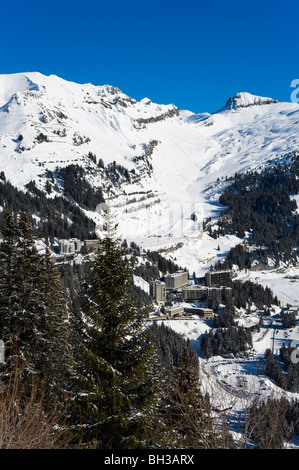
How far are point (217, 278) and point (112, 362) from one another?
9637 cm

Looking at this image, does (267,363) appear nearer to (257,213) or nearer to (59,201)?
(59,201)

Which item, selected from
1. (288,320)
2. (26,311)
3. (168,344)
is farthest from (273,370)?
(26,311)

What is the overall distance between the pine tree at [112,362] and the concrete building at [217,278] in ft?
305

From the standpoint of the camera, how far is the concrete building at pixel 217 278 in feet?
336

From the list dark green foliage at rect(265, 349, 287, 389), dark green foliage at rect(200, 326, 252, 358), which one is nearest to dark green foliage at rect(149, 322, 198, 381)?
dark green foliage at rect(200, 326, 252, 358)

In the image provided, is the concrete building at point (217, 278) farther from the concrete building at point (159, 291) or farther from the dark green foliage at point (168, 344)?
the dark green foliage at point (168, 344)

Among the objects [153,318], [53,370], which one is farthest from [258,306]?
[53,370]

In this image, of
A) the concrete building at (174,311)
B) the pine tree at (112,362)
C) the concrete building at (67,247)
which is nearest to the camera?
the pine tree at (112,362)

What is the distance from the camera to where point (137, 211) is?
165 meters

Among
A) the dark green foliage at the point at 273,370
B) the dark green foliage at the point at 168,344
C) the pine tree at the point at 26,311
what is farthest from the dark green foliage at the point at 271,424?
the dark green foliage at the point at 273,370

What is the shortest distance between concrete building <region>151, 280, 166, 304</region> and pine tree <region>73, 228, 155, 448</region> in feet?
252

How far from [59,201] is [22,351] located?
5190 inches

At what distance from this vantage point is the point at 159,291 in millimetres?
88562
